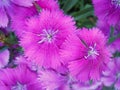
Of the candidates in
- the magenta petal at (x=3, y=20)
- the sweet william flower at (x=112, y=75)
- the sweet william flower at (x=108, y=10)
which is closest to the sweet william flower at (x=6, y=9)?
the magenta petal at (x=3, y=20)

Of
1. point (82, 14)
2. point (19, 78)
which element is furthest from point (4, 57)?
point (82, 14)

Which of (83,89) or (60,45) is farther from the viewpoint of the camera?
(83,89)

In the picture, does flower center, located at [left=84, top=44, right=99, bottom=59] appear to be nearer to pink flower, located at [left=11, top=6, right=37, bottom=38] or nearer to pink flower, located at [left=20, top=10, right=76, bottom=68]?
pink flower, located at [left=20, top=10, right=76, bottom=68]

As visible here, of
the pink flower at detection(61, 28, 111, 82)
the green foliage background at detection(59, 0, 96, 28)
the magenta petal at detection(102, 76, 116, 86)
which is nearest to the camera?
the pink flower at detection(61, 28, 111, 82)

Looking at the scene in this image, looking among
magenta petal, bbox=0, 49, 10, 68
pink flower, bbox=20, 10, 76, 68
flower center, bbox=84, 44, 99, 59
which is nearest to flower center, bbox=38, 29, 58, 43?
pink flower, bbox=20, 10, 76, 68

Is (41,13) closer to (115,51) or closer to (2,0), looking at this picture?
(2,0)

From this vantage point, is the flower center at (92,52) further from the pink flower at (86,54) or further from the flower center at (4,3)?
the flower center at (4,3)

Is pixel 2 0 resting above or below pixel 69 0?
below

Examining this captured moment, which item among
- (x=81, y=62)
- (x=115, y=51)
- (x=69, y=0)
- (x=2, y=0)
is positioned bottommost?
(x=81, y=62)

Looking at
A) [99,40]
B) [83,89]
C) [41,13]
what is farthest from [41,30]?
[83,89]
